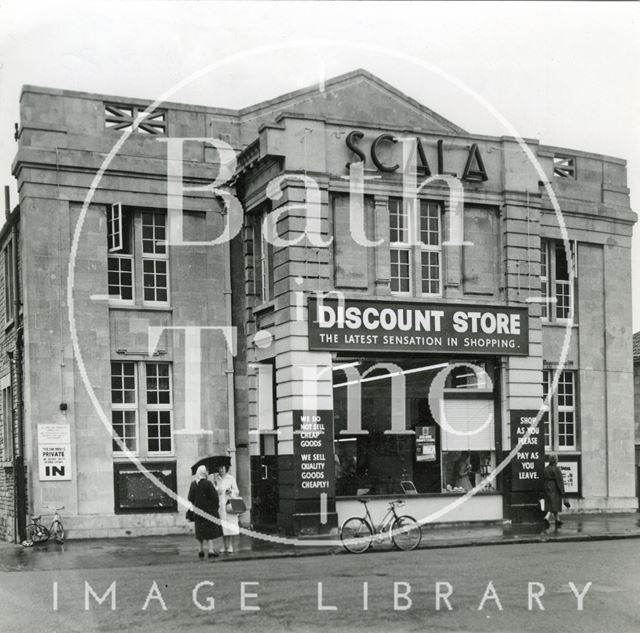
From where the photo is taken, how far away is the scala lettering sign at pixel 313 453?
21266mm

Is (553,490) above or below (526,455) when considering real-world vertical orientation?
below

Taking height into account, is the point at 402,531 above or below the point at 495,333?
below

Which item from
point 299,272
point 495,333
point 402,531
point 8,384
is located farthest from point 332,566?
point 8,384

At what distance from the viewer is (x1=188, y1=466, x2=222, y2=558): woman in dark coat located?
18297 millimetres

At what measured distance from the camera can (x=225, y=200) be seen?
24.5 metres

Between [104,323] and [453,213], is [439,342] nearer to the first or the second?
[453,213]

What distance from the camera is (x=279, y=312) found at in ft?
72.6

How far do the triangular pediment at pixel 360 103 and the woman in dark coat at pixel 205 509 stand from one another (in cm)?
1109

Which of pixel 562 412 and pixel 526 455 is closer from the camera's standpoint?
pixel 526 455

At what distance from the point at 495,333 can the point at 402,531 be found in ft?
21.0

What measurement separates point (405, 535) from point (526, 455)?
564 cm

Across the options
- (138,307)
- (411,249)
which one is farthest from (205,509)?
(411,249)

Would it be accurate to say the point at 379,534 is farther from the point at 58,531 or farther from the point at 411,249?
the point at 58,531

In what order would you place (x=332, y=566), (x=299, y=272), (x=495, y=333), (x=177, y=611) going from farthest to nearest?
(x=495, y=333)
(x=299, y=272)
(x=332, y=566)
(x=177, y=611)
